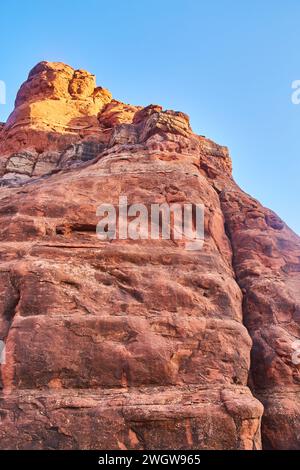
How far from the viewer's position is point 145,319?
1338 centimetres

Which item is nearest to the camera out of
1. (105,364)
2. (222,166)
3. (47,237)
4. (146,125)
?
(105,364)

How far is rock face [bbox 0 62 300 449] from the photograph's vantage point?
36.6 ft

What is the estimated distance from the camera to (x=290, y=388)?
14641 mm

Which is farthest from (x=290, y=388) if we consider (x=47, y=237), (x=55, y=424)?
(x=47, y=237)

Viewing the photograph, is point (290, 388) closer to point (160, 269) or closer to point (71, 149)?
point (160, 269)

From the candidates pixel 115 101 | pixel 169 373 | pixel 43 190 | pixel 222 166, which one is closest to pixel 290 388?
pixel 169 373

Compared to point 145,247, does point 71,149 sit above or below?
above

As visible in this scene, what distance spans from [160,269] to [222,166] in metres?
14.0

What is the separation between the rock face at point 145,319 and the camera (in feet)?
36.6

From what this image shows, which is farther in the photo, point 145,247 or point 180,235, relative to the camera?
point 180,235

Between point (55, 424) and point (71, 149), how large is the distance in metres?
20.6

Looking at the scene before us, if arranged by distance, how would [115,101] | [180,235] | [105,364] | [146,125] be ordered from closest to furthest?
[105,364] → [180,235] → [146,125] → [115,101]
